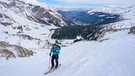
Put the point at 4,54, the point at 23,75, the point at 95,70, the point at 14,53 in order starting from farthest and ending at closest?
the point at 14,53 < the point at 4,54 < the point at 23,75 < the point at 95,70

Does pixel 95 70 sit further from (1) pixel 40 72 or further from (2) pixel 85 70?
(1) pixel 40 72

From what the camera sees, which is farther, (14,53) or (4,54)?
(14,53)

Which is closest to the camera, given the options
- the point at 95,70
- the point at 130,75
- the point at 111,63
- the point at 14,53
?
the point at 130,75

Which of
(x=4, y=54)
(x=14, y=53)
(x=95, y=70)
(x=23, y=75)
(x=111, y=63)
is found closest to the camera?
(x=95, y=70)

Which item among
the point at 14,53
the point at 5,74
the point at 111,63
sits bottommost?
the point at 14,53

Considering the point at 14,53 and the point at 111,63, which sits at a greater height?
the point at 111,63

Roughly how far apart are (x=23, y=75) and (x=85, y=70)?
222 inches

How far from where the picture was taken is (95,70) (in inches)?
594

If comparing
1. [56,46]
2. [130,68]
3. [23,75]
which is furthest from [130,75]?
[23,75]

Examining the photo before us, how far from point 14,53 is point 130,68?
84.5ft

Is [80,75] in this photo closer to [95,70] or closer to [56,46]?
[95,70]

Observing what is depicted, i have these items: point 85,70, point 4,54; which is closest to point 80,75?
point 85,70

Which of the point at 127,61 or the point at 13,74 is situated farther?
the point at 13,74

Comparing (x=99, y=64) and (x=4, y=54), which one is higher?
(x=99, y=64)
